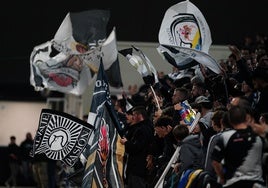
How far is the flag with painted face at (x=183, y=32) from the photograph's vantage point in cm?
1730

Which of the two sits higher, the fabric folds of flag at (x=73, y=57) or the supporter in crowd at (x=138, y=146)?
the fabric folds of flag at (x=73, y=57)

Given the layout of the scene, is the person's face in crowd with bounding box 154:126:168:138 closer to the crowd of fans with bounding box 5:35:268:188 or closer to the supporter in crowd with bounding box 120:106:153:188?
the crowd of fans with bounding box 5:35:268:188

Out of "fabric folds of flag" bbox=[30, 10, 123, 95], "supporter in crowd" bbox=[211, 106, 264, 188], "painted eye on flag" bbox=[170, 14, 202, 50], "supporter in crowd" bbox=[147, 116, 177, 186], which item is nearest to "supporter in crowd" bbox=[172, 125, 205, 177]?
"supporter in crowd" bbox=[147, 116, 177, 186]

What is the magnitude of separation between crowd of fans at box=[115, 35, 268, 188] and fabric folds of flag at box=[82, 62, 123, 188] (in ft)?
1.05

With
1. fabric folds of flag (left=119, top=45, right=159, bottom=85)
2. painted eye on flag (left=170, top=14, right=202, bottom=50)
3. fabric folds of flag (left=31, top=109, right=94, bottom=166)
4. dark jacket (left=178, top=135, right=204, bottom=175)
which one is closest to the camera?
dark jacket (left=178, top=135, right=204, bottom=175)

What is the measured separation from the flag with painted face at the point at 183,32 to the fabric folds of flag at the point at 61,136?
6.70 feet

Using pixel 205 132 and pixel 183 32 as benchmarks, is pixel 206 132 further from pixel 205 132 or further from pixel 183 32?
pixel 183 32

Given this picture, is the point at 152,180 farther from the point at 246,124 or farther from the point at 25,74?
the point at 25,74

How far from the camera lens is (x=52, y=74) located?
21656 millimetres

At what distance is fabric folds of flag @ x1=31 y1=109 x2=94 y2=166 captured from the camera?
1669 cm

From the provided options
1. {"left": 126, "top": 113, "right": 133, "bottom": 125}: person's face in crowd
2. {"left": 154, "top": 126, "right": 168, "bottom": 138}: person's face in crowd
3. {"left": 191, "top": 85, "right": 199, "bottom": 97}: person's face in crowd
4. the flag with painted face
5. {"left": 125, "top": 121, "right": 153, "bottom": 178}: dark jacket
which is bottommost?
{"left": 125, "top": 121, "right": 153, "bottom": 178}: dark jacket

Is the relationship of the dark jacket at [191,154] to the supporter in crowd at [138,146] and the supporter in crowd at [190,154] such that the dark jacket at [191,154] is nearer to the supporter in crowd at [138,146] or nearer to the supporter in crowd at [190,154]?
the supporter in crowd at [190,154]

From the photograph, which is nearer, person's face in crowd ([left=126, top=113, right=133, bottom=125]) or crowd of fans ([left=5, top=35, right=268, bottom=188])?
crowd of fans ([left=5, top=35, right=268, bottom=188])

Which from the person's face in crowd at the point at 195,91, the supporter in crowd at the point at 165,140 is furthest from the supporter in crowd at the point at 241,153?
the person's face in crowd at the point at 195,91
